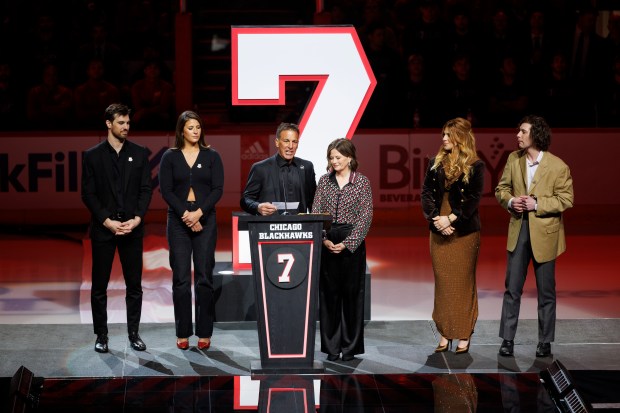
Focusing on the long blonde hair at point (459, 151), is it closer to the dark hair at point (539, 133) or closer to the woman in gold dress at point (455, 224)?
the woman in gold dress at point (455, 224)

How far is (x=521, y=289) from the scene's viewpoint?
7754 mm

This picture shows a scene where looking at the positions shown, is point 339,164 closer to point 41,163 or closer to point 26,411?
point 26,411

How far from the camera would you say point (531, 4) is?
16.3 m

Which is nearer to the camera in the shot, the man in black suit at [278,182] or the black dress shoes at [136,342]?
the black dress shoes at [136,342]

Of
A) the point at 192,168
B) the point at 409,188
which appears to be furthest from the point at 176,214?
the point at 409,188

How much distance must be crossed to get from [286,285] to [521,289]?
5.95 ft

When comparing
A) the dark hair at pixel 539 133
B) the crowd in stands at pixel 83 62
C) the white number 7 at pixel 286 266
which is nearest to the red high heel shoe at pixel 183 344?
the white number 7 at pixel 286 266

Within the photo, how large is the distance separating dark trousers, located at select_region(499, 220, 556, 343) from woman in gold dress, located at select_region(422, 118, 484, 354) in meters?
0.27

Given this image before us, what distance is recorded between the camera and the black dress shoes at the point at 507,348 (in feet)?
25.6

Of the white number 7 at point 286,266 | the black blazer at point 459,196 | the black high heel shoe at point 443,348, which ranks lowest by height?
the black high heel shoe at point 443,348

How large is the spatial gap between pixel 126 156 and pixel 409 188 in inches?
261

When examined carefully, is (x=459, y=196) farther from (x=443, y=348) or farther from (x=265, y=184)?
(x=265, y=184)

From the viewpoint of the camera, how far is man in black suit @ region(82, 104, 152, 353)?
776 centimetres

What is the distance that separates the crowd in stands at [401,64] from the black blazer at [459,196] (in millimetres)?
6603
